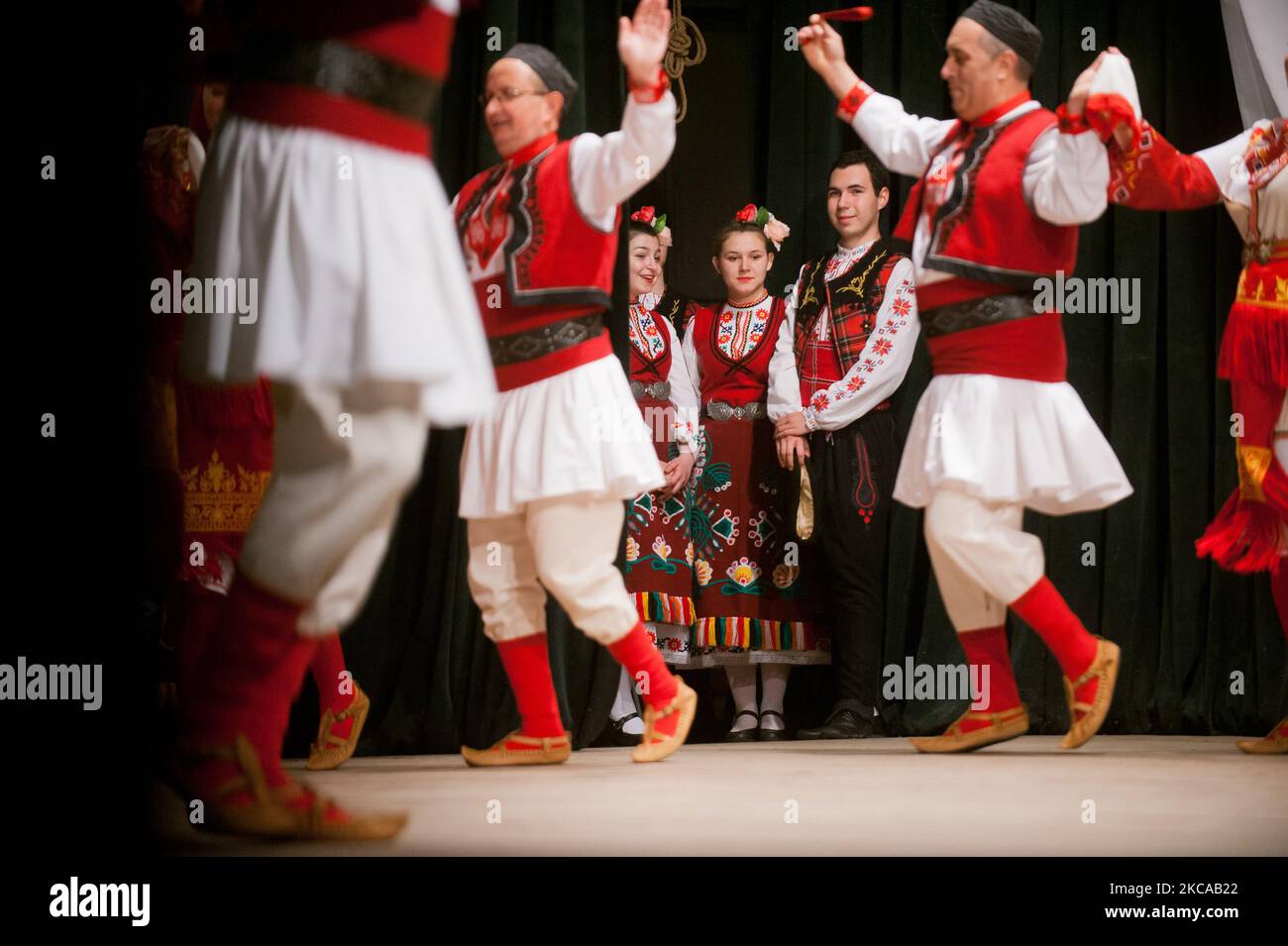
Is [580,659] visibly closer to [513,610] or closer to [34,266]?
[513,610]

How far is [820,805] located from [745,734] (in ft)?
4.98

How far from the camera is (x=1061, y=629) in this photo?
326cm

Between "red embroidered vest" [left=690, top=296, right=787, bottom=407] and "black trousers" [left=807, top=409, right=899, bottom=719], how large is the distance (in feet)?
0.81

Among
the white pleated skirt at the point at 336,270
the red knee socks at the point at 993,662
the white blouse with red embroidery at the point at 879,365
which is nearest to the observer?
the white pleated skirt at the point at 336,270

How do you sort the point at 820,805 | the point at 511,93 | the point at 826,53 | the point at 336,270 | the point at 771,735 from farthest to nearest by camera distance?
the point at 771,735 → the point at 826,53 → the point at 511,93 → the point at 820,805 → the point at 336,270

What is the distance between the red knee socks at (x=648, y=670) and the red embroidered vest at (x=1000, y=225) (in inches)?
42.3

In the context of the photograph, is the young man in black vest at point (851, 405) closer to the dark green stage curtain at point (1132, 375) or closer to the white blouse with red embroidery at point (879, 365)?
the white blouse with red embroidery at point (879, 365)

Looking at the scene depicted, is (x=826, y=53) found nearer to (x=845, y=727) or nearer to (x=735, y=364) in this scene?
(x=735, y=364)

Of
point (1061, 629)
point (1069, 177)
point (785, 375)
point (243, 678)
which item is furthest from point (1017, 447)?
point (243, 678)

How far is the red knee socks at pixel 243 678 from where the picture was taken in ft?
6.56

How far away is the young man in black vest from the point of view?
4027mm

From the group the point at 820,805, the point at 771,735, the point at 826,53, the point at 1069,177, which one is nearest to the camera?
the point at 820,805

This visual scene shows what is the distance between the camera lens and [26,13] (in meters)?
2.36

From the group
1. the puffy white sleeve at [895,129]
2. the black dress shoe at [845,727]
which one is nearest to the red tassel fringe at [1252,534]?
the black dress shoe at [845,727]
